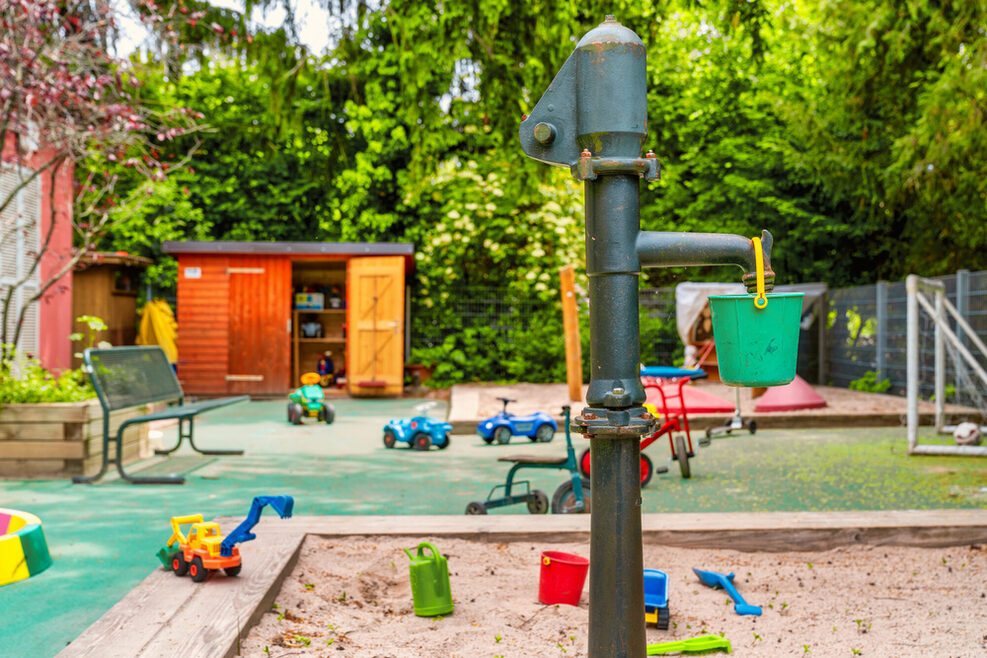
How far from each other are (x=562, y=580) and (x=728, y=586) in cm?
62

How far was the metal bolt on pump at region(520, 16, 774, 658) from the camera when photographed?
6.15 ft

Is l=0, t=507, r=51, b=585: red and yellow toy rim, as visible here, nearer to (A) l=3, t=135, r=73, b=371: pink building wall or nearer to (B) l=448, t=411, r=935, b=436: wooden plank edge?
(B) l=448, t=411, r=935, b=436: wooden plank edge

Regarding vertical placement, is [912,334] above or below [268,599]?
above

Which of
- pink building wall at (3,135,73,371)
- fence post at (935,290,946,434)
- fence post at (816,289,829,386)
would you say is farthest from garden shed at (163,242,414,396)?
fence post at (935,290,946,434)

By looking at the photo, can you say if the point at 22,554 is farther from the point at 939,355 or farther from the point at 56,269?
the point at 56,269

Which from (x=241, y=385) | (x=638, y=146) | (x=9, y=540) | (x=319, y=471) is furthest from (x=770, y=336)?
(x=241, y=385)

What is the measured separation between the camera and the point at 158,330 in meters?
14.9

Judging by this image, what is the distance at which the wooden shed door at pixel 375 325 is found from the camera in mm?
14312

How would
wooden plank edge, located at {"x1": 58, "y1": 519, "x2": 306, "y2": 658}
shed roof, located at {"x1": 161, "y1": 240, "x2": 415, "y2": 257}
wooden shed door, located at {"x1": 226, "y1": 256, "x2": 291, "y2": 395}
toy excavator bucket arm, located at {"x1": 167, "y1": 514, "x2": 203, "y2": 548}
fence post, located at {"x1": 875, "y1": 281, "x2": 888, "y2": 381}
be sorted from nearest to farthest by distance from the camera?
wooden plank edge, located at {"x1": 58, "y1": 519, "x2": 306, "y2": 658} < toy excavator bucket arm, located at {"x1": 167, "y1": 514, "x2": 203, "y2": 548} < fence post, located at {"x1": 875, "y1": 281, "x2": 888, "y2": 381} < shed roof, located at {"x1": 161, "y1": 240, "x2": 415, "y2": 257} < wooden shed door, located at {"x1": 226, "y1": 256, "x2": 291, "y2": 395}

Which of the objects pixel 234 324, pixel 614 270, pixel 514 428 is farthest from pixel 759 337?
pixel 234 324

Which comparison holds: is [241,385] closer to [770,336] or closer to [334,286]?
[334,286]

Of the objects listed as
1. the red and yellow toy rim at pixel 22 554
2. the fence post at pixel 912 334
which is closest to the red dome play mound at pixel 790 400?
the fence post at pixel 912 334

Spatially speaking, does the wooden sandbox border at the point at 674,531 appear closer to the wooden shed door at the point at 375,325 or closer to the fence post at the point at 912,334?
the fence post at the point at 912,334

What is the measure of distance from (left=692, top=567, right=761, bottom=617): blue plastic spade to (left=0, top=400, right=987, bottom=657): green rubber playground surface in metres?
1.89
